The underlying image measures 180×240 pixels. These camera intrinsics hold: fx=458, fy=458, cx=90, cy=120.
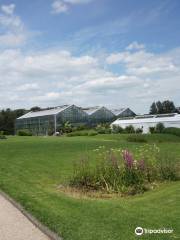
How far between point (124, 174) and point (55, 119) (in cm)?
7301

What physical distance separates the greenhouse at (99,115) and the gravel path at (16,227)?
266 feet

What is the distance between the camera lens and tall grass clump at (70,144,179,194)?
11.8 meters

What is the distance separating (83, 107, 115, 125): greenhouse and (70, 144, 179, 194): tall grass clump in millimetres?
76873

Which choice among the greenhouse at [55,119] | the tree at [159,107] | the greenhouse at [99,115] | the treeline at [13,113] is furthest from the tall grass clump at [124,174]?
the tree at [159,107]

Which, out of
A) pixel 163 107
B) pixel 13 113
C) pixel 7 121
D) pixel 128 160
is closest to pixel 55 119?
pixel 7 121

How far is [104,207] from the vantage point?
28.9 feet

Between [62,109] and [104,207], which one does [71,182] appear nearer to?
[104,207]

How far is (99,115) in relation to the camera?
92.2m

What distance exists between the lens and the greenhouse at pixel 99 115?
3562 inches

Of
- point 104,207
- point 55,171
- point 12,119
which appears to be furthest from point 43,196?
point 12,119

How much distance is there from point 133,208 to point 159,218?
118cm
